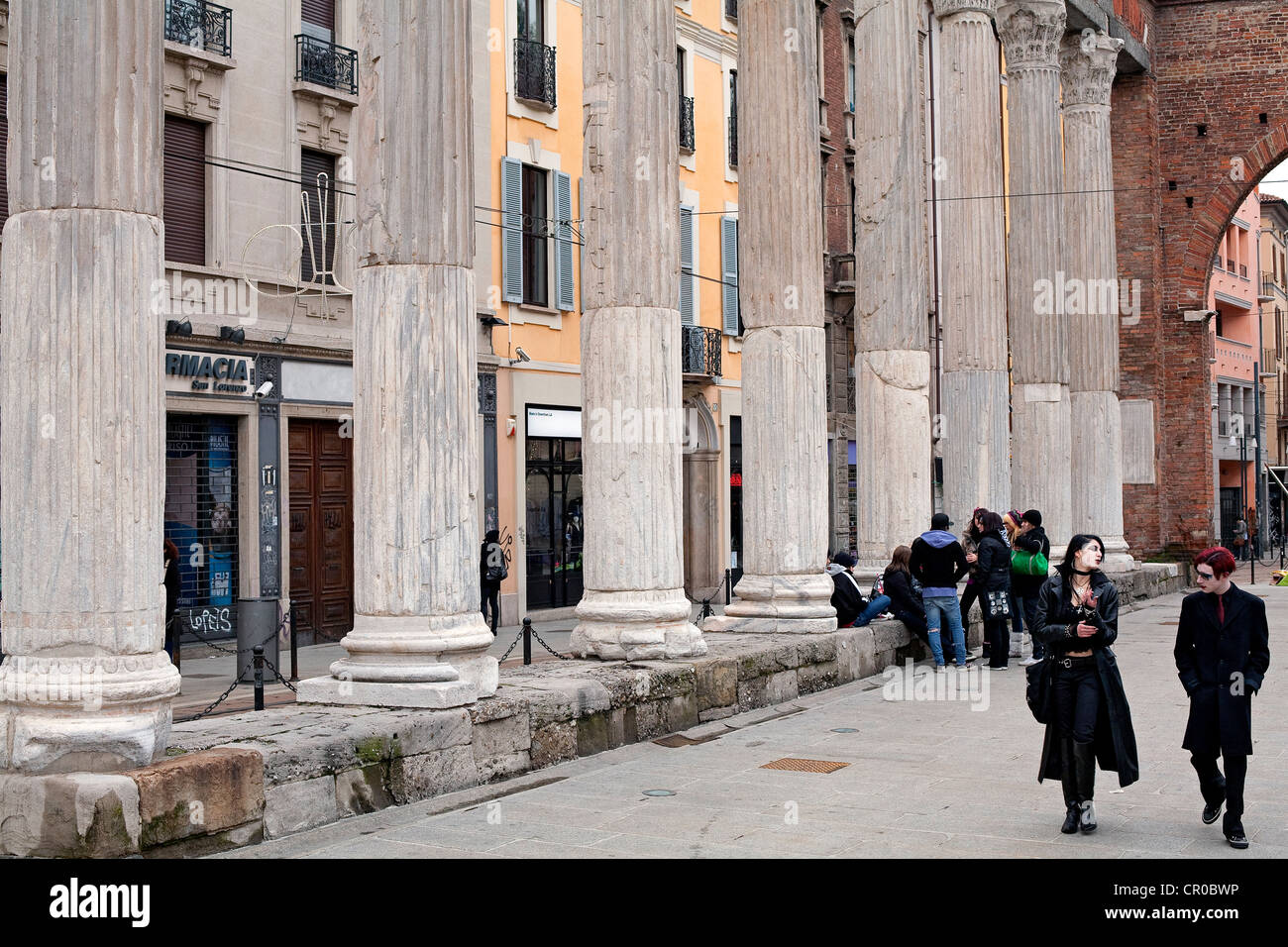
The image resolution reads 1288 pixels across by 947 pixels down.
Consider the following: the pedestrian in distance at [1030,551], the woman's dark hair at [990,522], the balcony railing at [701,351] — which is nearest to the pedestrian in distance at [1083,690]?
the pedestrian in distance at [1030,551]

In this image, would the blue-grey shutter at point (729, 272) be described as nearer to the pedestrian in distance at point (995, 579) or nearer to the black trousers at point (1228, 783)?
the pedestrian in distance at point (995, 579)

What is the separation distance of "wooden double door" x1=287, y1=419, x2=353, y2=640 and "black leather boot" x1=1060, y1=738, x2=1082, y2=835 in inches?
488

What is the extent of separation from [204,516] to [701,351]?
1085 cm

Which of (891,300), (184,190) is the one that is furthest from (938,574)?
(184,190)

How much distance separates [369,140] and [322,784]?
12.2 ft

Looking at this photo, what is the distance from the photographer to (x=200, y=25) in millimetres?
16859

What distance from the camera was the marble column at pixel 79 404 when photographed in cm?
666

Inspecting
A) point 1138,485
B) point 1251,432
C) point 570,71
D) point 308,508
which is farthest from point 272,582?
point 1251,432

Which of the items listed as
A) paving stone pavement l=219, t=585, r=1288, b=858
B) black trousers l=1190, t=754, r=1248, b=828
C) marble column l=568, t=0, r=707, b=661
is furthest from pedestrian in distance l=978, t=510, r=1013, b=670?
black trousers l=1190, t=754, r=1248, b=828

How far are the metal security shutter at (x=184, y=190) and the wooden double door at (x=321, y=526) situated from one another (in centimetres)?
251

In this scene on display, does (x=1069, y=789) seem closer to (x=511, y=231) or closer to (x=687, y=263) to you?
(x=511, y=231)

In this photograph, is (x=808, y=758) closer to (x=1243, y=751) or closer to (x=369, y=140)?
(x=1243, y=751)

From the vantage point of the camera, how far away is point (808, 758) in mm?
9586

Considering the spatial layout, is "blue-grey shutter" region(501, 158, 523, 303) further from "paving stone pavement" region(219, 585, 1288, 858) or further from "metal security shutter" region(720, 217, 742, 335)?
"paving stone pavement" region(219, 585, 1288, 858)
